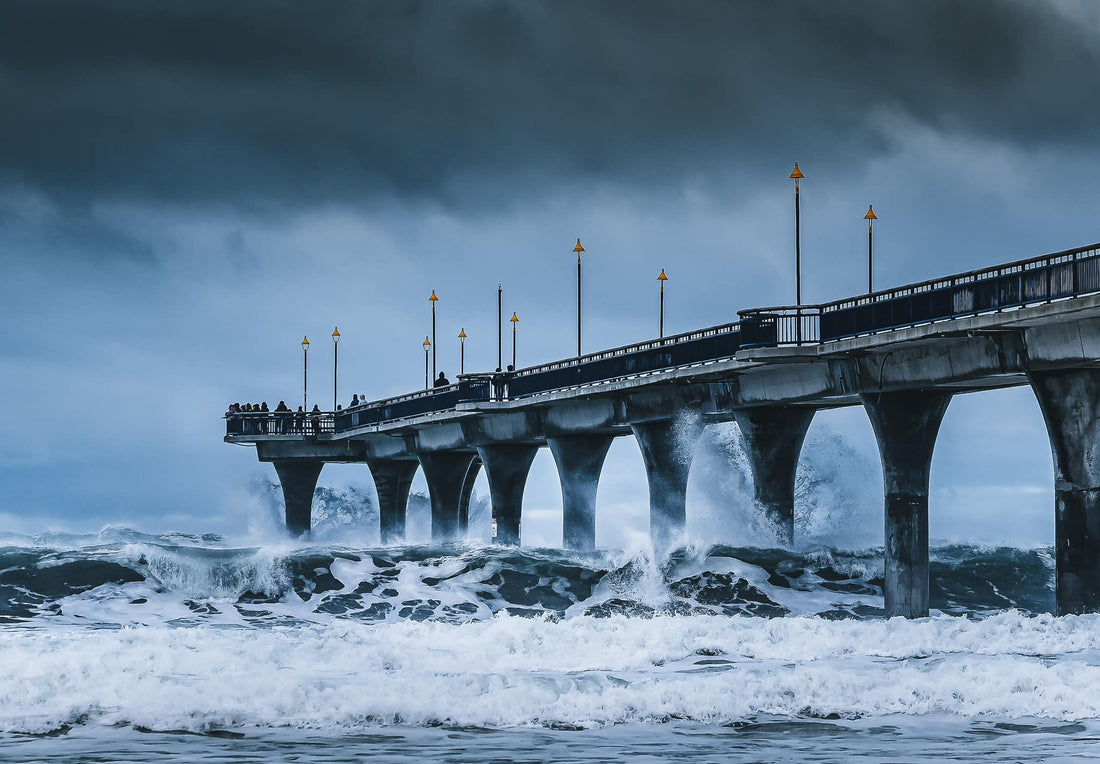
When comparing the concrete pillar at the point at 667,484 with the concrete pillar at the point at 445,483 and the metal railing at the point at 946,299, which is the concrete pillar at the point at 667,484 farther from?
the concrete pillar at the point at 445,483

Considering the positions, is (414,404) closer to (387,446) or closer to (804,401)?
(387,446)

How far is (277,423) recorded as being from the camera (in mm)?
94875

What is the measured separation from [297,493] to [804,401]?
176 ft

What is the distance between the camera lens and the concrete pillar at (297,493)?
9750cm

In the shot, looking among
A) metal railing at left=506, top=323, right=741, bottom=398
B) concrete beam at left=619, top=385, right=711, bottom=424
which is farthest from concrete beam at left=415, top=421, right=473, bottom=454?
concrete beam at left=619, top=385, right=711, bottom=424

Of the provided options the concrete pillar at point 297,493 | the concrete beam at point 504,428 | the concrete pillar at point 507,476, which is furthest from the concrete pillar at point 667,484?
the concrete pillar at point 297,493

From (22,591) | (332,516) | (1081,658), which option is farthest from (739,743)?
(332,516)

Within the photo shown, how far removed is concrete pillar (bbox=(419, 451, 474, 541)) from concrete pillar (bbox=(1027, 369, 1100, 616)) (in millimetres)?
50818

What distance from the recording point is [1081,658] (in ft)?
97.3

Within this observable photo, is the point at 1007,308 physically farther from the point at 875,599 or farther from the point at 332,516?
the point at 332,516

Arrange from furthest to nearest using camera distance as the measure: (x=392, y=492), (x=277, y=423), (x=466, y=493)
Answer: (x=392, y=492) → (x=277, y=423) → (x=466, y=493)

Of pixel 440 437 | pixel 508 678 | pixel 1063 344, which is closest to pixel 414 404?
pixel 440 437

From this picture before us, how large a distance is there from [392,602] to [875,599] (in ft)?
52.5

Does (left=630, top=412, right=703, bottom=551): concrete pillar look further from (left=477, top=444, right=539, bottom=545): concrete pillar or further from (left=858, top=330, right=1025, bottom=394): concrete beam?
(left=477, top=444, right=539, bottom=545): concrete pillar
